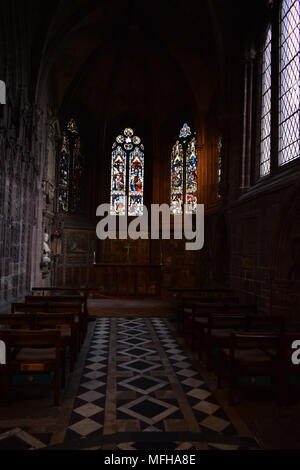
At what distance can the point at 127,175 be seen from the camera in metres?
20.8

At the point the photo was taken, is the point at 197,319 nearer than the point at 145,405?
No

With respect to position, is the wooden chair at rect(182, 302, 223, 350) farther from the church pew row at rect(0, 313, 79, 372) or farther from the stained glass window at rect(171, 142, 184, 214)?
the stained glass window at rect(171, 142, 184, 214)

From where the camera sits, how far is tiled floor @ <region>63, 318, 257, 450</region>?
3.91 m

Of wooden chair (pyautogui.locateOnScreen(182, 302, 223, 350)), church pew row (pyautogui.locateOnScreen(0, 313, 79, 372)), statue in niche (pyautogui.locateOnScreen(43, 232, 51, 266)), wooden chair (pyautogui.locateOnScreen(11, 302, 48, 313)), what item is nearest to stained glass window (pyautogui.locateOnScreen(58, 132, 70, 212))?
statue in niche (pyautogui.locateOnScreen(43, 232, 51, 266))

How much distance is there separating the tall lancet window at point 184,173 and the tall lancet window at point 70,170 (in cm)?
564

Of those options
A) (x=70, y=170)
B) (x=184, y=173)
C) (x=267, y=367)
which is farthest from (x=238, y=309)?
(x=70, y=170)

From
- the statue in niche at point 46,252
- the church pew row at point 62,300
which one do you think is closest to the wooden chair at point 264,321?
the church pew row at point 62,300

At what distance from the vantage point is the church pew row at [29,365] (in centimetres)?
470

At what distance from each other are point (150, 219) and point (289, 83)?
12.2 meters

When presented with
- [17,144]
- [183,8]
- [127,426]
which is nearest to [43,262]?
[17,144]

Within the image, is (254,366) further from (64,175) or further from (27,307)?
(64,175)

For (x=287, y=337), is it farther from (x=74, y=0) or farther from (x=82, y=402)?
(x=74, y=0)

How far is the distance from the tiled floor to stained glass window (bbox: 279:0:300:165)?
600 centimetres
